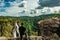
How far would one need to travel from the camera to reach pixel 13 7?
25.9 feet

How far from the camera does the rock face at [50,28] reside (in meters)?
7.77

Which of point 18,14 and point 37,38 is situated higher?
point 18,14

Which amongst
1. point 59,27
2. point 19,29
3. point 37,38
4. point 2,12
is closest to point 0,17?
point 2,12

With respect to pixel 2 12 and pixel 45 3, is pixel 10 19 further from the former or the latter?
pixel 45 3

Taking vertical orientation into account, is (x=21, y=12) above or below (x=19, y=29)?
above

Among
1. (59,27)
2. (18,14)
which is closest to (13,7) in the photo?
(18,14)

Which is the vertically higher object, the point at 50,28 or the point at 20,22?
the point at 20,22

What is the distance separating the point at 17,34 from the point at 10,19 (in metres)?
0.48

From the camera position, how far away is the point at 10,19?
780 centimetres

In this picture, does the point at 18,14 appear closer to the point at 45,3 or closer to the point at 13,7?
the point at 13,7

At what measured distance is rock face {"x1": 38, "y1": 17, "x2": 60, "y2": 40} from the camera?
7773 mm

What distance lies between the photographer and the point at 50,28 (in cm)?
779

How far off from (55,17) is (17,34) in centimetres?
122

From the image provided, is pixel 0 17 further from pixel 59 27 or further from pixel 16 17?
pixel 59 27
